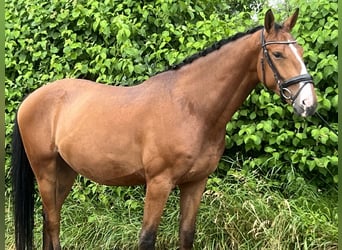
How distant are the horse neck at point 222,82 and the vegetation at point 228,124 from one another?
96 centimetres

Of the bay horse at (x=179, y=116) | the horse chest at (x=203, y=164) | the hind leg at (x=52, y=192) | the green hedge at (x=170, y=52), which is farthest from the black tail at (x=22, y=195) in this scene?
the horse chest at (x=203, y=164)

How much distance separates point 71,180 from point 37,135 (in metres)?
0.48

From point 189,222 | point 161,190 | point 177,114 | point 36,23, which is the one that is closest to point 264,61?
point 177,114

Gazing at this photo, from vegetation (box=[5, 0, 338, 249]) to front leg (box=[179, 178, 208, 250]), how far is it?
684 mm

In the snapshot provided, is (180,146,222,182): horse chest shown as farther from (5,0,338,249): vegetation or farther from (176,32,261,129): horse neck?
(5,0,338,249): vegetation

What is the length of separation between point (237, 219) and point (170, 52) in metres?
1.52

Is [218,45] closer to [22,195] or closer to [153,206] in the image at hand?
[153,206]

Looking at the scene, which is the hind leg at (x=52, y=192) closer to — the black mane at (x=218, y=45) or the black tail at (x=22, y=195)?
the black tail at (x=22, y=195)

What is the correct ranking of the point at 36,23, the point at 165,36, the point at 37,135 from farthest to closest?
1. the point at 36,23
2. the point at 165,36
3. the point at 37,135

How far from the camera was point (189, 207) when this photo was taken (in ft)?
10.2

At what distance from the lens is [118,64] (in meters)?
4.23

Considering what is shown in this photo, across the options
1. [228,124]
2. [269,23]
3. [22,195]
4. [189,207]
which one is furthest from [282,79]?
[22,195]

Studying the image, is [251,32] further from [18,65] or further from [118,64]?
[18,65]

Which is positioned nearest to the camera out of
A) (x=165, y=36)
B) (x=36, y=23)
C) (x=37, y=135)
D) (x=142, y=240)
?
(x=142, y=240)
